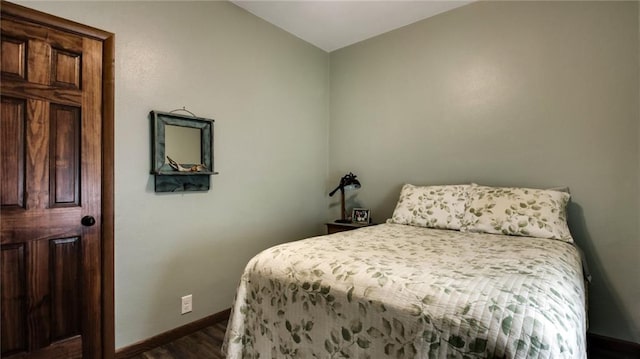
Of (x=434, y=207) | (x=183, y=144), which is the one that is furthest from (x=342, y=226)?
(x=183, y=144)

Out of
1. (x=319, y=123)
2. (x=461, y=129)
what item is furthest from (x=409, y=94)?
(x=319, y=123)

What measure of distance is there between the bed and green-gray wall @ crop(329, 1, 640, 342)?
347 mm

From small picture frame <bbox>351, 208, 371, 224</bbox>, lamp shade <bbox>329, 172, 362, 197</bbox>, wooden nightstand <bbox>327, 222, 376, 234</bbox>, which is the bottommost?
wooden nightstand <bbox>327, 222, 376, 234</bbox>

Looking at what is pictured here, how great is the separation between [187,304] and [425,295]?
1825 mm

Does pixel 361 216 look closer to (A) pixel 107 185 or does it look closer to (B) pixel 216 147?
(B) pixel 216 147

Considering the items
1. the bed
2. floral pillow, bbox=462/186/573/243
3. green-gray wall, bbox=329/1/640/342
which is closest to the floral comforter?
the bed

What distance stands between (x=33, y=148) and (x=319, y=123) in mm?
2351

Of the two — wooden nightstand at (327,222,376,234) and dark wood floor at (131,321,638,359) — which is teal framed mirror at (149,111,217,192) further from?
wooden nightstand at (327,222,376,234)

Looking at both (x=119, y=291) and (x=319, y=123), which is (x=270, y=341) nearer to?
(x=119, y=291)

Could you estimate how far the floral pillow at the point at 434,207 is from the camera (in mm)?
2232

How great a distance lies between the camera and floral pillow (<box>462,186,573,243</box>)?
6.10 feet

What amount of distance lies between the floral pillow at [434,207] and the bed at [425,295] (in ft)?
0.85

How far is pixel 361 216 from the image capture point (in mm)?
3006

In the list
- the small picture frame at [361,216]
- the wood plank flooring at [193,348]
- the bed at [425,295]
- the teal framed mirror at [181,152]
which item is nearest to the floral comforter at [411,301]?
the bed at [425,295]
